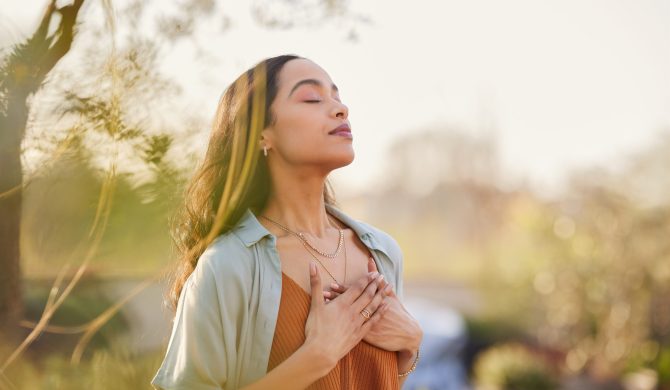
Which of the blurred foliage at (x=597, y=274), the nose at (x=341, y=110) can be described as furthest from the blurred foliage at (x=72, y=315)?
the blurred foliage at (x=597, y=274)

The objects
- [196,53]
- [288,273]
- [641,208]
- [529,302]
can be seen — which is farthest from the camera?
[529,302]

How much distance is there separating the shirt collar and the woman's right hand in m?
0.13

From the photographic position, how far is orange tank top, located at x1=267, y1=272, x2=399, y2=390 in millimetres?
1426

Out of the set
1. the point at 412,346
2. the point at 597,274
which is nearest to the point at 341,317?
the point at 412,346

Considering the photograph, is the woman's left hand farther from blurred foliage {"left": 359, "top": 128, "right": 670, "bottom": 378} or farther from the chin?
blurred foliage {"left": 359, "top": 128, "right": 670, "bottom": 378}

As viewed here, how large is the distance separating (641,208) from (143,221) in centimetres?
885

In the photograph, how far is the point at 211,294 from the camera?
54.6 inches

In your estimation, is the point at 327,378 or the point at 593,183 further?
the point at 593,183

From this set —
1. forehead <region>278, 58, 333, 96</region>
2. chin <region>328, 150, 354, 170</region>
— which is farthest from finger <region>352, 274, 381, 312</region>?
forehead <region>278, 58, 333, 96</region>

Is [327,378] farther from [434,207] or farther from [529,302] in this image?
[434,207]

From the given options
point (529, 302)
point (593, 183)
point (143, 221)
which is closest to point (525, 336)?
point (529, 302)

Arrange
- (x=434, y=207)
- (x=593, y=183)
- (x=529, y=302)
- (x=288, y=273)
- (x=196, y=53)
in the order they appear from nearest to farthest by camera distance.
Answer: (x=288, y=273)
(x=196, y=53)
(x=593, y=183)
(x=529, y=302)
(x=434, y=207)

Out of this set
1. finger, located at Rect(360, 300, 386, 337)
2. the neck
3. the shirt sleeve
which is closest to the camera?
the shirt sleeve

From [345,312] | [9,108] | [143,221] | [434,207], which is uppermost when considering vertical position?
[9,108]
